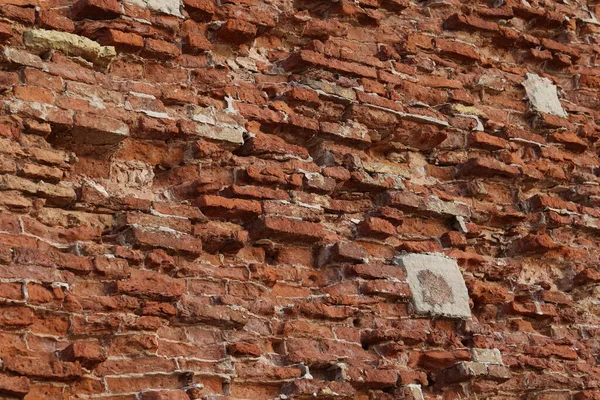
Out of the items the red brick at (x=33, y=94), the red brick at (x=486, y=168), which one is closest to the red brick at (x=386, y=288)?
the red brick at (x=486, y=168)

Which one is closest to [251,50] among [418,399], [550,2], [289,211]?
[289,211]

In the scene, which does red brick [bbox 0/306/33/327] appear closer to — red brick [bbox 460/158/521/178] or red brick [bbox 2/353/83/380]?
red brick [bbox 2/353/83/380]

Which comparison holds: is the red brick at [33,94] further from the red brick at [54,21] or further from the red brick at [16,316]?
the red brick at [16,316]

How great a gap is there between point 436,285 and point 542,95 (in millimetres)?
1579

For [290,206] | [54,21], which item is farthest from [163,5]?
[290,206]

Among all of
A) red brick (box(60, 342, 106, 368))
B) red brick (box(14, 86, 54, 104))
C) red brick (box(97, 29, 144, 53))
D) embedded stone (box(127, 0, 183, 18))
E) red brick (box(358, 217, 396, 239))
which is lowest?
red brick (box(60, 342, 106, 368))

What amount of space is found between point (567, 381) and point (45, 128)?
99.0 inches

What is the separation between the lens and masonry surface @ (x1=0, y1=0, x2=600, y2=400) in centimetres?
417

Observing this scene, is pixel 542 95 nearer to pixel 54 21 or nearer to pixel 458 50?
pixel 458 50

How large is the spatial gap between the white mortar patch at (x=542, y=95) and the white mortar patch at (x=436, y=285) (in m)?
1.30

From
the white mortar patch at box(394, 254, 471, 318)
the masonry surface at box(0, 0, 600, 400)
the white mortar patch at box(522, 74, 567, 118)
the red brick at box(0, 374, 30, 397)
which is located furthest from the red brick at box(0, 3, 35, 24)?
the white mortar patch at box(522, 74, 567, 118)

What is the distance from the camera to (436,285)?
200 inches

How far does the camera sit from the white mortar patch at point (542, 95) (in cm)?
613

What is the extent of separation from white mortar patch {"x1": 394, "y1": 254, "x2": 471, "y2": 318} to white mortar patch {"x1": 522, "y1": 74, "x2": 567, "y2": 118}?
130 centimetres
